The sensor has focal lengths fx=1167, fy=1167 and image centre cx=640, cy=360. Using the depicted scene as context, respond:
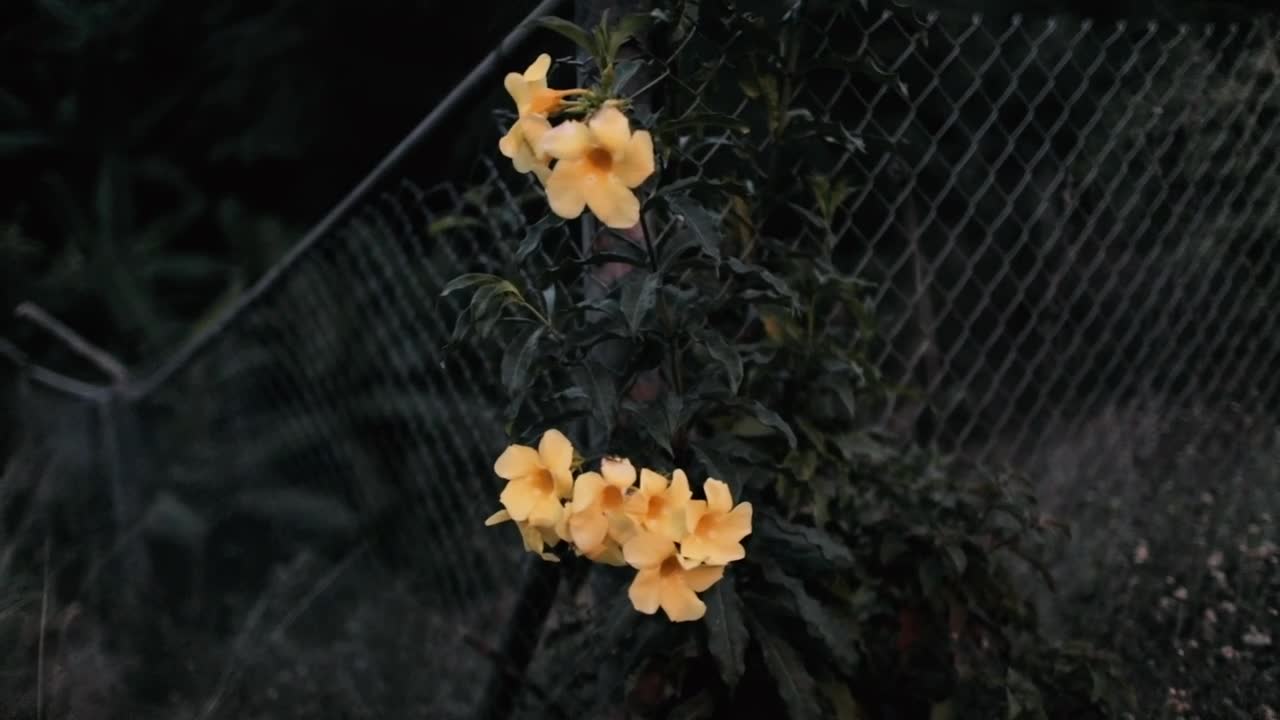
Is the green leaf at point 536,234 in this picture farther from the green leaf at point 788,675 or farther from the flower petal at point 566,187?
the green leaf at point 788,675

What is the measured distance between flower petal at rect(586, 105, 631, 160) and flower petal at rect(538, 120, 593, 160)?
0.04ft

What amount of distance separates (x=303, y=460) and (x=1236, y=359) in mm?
2610

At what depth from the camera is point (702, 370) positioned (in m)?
1.52

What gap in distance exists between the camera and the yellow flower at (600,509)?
45.3 inches

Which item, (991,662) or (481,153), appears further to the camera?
(481,153)

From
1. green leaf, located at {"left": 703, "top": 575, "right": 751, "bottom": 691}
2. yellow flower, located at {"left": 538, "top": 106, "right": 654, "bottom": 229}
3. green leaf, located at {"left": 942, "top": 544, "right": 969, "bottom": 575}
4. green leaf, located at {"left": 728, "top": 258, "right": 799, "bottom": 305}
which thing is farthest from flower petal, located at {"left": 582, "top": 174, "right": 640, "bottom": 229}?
green leaf, located at {"left": 942, "top": 544, "right": 969, "bottom": 575}

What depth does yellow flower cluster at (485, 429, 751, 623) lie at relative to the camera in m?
1.15

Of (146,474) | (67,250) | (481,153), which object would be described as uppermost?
(67,250)

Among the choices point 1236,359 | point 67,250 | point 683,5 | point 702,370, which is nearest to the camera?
point 683,5

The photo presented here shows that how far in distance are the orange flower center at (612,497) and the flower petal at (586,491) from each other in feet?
0.03

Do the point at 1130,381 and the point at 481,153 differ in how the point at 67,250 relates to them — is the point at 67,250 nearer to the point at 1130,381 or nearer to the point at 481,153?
the point at 481,153

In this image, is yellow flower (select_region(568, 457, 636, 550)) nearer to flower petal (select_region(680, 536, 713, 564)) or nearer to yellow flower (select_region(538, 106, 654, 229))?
flower petal (select_region(680, 536, 713, 564))

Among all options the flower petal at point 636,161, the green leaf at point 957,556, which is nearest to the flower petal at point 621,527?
the flower petal at point 636,161

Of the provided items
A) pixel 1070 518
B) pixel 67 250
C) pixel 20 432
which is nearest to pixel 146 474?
pixel 20 432
